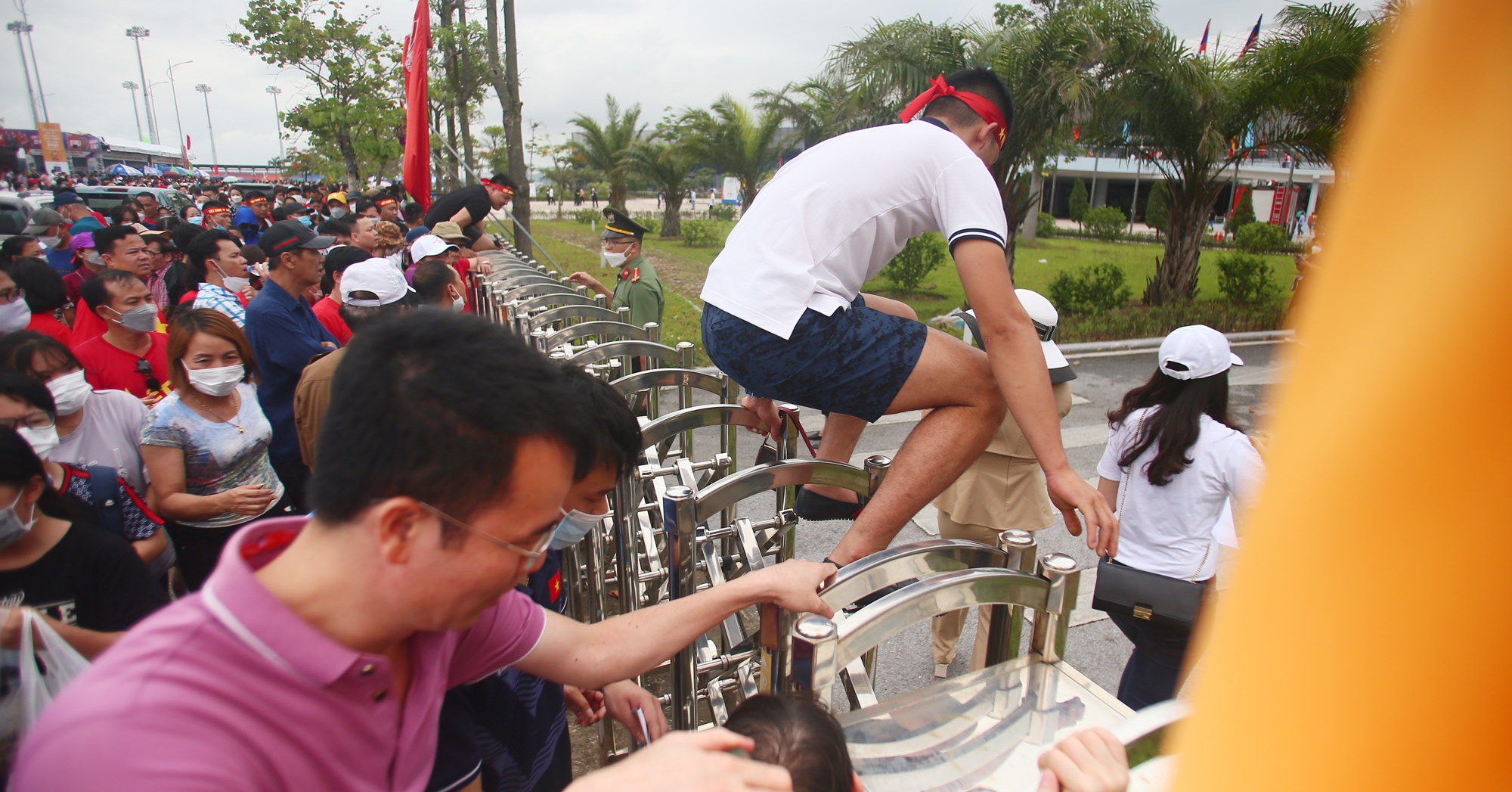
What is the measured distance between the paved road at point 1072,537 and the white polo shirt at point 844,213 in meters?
0.93

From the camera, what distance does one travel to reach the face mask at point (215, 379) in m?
3.12

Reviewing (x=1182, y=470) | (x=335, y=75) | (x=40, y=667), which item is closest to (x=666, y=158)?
(x=335, y=75)

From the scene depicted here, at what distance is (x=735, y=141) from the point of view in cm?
2438

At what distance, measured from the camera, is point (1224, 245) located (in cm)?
2789

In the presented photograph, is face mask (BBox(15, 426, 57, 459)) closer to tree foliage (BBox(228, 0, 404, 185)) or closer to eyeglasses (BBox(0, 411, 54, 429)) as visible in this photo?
eyeglasses (BBox(0, 411, 54, 429))

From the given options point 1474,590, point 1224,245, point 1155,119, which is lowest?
point 1224,245

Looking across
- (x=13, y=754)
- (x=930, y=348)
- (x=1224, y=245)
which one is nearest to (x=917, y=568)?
(x=930, y=348)

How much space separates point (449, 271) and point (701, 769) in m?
4.26

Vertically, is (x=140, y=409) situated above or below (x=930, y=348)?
below

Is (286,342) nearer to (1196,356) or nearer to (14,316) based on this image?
(14,316)

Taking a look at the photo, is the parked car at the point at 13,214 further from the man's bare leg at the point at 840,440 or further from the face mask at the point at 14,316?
the man's bare leg at the point at 840,440

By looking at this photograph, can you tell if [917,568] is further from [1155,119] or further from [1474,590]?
[1155,119]

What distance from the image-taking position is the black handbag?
95.3 inches

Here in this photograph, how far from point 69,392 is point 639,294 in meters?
3.92
